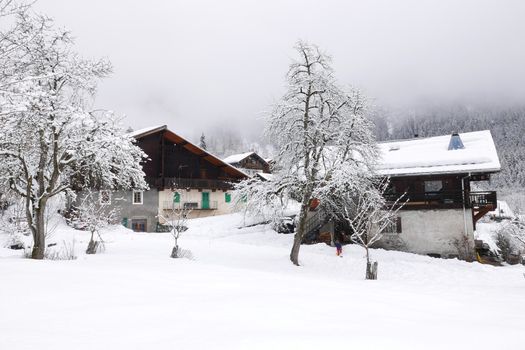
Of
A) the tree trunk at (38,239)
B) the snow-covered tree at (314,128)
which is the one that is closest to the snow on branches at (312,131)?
the snow-covered tree at (314,128)

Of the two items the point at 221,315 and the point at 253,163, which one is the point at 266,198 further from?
the point at 253,163

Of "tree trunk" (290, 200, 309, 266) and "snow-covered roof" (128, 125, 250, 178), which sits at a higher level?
"snow-covered roof" (128, 125, 250, 178)

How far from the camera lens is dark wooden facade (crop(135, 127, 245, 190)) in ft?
125

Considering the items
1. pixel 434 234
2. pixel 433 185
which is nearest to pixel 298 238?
pixel 434 234

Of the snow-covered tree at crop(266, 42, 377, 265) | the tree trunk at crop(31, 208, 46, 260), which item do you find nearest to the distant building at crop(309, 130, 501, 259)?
the snow-covered tree at crop(266, 42, 377, 265)

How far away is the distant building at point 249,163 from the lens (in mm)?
66188

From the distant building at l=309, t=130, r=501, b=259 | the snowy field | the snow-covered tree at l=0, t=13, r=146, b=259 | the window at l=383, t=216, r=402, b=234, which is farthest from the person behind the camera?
the window at l=383, t=216, r=402, b=234

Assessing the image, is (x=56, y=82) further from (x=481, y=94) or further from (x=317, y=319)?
(x=481, y=94)

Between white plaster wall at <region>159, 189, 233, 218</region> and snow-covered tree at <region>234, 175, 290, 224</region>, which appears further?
white plaster wall at <region>159, 189, 233, 218</region>

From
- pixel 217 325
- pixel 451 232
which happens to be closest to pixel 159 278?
pixel 217 325

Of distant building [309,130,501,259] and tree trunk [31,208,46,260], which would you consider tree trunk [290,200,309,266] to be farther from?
tree trunk [31,208,46,260]

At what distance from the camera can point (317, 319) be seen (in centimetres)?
576

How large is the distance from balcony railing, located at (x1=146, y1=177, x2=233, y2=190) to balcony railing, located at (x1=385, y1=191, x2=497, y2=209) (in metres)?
17.2

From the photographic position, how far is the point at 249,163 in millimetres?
68438
